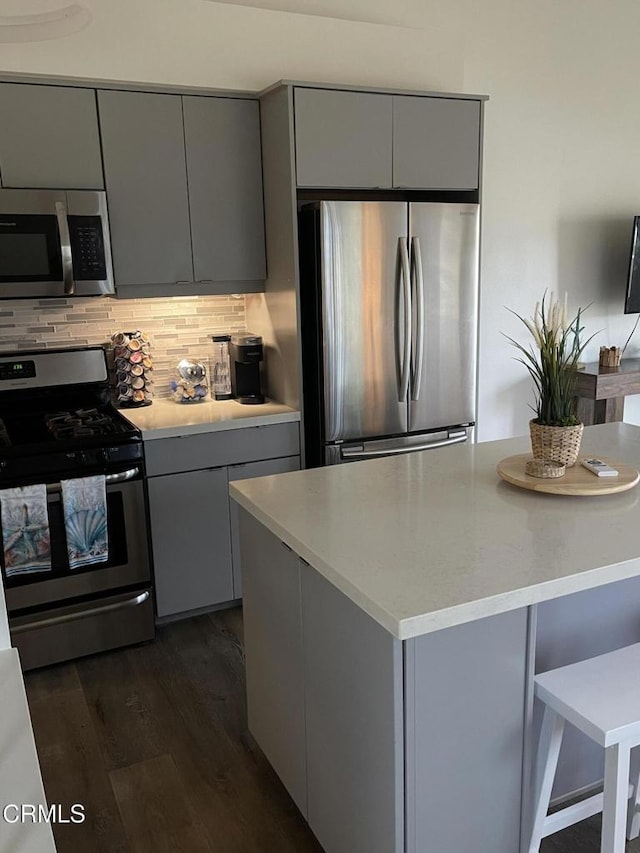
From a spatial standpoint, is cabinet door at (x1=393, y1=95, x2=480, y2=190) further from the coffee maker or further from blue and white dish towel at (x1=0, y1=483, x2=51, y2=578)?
blue and white dish towel at (x1=0, y1=483, x2=51, y2=578)

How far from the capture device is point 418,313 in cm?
344

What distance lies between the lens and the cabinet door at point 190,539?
3150mm

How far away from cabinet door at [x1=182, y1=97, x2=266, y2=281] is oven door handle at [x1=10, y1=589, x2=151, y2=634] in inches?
56.8

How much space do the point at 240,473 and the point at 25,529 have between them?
0.93m

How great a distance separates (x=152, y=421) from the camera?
320 cm

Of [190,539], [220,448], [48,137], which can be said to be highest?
[48,137]

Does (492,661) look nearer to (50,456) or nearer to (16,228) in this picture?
(50,456)

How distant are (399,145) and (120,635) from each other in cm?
250

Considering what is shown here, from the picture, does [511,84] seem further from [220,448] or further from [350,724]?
[350,724]

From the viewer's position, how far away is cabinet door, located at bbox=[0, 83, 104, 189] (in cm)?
290

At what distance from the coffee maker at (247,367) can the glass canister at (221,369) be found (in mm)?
55

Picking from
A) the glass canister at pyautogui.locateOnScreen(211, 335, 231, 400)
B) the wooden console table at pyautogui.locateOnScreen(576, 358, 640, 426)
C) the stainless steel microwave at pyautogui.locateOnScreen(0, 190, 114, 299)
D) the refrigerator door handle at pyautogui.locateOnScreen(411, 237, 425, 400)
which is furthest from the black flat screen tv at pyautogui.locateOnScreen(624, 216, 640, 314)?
the stainless steel microwave at pyautogui.locateOnScreen(0, 190, 114, 299)

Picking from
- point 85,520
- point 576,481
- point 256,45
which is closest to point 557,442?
point 576,481

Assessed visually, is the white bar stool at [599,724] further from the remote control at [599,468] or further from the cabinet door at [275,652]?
the cabinet door at [275,652]
